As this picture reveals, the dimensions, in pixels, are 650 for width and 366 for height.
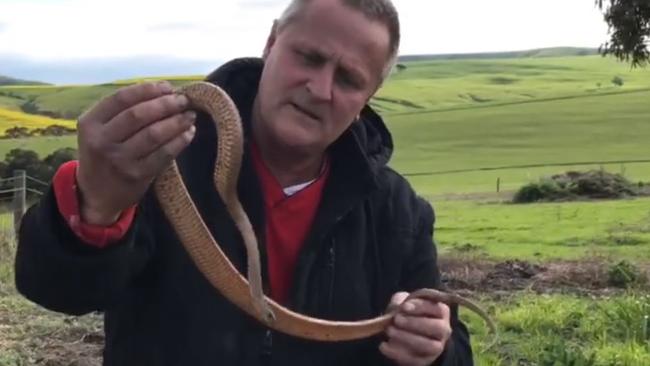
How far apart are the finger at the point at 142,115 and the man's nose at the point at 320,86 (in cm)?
59

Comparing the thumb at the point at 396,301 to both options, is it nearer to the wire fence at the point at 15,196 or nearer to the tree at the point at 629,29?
the wire fence at the point at 15,196

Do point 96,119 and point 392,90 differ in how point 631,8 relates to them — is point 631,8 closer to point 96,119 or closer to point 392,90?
point 96,119

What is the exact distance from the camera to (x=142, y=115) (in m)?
2.21

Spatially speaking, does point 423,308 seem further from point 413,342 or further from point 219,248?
point 219,248

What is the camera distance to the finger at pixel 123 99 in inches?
87.8

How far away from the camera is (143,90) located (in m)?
2.24

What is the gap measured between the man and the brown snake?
8 cm

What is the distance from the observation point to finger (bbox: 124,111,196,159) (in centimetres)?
222

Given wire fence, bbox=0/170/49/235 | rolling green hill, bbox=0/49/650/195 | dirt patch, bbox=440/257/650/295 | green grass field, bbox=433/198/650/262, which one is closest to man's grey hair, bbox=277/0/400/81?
dirt patch, bbox=440/257/650/295

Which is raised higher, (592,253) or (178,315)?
(178,315)

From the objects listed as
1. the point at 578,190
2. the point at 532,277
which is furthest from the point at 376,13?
the point at 578,190

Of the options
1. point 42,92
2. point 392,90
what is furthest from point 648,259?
point 392,90

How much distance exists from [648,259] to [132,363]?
14.8 meters

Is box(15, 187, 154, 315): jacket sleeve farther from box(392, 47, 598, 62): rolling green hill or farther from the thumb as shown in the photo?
box(392, 47, 598, 62): rolling green hill
